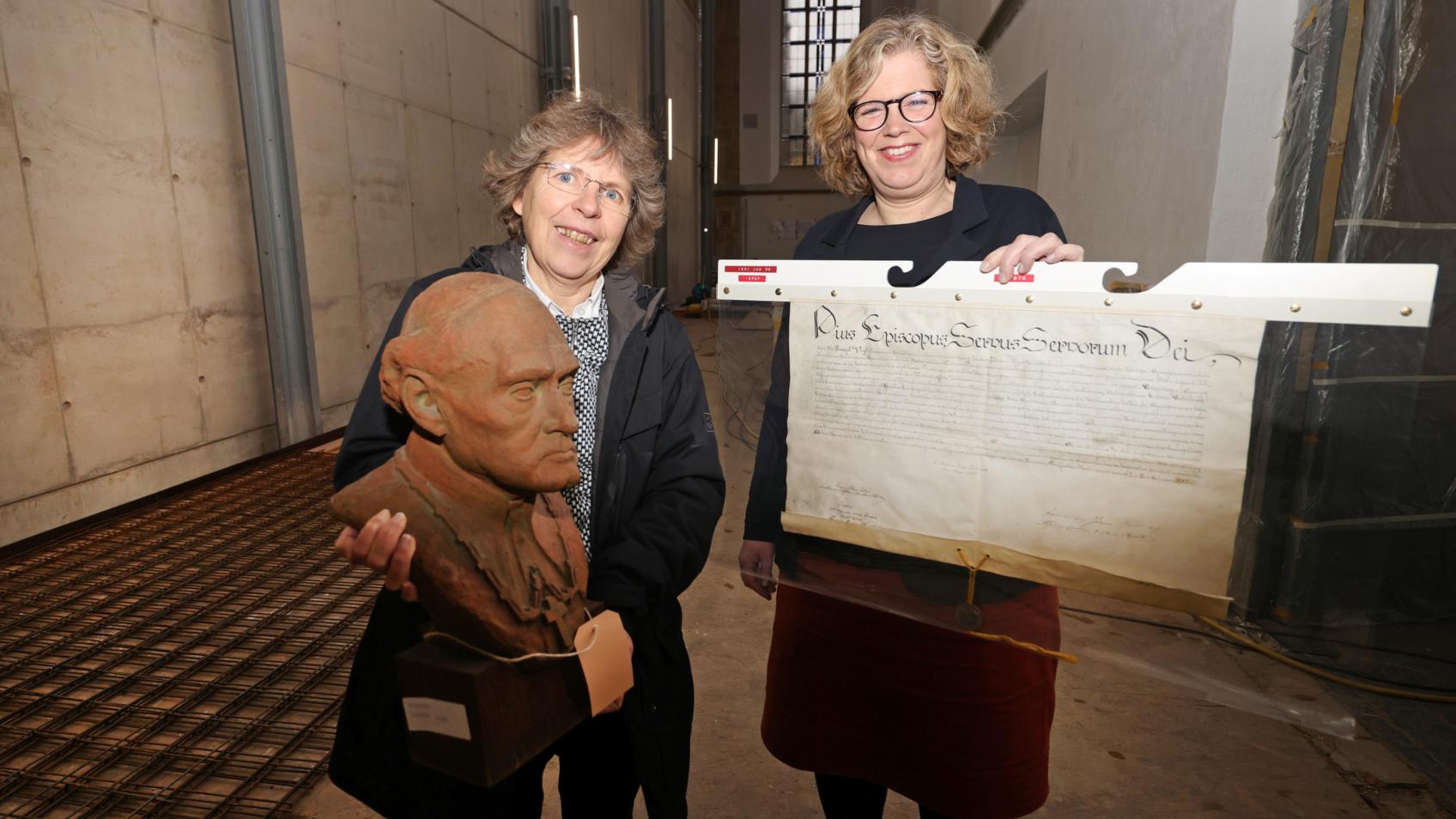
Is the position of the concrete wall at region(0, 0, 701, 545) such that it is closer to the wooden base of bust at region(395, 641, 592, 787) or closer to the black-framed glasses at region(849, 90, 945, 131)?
the black-framed glasses at region(849, 90, 945, 131)

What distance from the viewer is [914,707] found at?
1.42 metres

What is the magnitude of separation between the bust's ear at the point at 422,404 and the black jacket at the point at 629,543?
0.25 metres

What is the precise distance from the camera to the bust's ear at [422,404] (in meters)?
0.98

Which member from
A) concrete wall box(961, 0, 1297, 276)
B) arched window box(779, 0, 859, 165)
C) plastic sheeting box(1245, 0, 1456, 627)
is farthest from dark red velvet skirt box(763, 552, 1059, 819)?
arched window box(779, 0, 859, 165)

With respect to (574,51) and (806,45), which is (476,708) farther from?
(806,45)

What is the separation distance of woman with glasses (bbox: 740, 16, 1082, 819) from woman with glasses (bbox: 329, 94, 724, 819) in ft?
0.62

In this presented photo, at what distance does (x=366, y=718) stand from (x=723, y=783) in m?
1.22

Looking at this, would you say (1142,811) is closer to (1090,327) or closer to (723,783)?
(723,783)

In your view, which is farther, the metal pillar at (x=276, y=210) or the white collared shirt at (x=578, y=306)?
the metal pillar at (x=276, y=210)

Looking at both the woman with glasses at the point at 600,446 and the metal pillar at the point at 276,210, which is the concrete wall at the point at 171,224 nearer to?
the metal pillar at the point at 276,210

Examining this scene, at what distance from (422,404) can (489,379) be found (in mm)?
114

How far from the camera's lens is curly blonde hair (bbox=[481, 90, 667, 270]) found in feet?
4.26

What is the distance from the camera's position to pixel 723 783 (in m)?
2.20

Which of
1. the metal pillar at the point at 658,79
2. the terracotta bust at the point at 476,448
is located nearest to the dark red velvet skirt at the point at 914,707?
the terracotta bust at the point at 476,448
